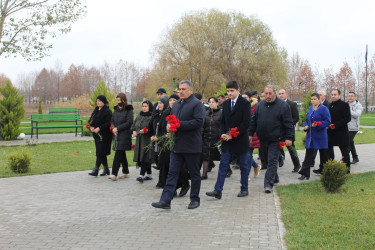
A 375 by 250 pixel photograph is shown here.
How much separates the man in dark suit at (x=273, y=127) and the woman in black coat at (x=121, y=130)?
2961 millimetres

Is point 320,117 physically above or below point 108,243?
above

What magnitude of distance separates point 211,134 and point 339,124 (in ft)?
9.71

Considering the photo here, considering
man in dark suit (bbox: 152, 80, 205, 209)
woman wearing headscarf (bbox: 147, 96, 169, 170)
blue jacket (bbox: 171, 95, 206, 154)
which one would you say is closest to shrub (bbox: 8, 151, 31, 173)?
woman wearing headscarf (bbox: 147, 96, 169, 170)

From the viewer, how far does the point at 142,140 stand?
8.45 meters

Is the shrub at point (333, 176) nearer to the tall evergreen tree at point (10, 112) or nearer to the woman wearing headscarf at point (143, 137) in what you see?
the woman wearing headscarf at point (143, 137)

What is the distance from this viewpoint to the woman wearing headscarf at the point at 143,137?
838cm

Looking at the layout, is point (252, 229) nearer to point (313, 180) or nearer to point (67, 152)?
point (313, 180)

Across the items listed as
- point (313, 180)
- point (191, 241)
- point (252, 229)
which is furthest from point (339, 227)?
point (313, 180)

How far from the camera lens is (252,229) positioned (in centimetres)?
510

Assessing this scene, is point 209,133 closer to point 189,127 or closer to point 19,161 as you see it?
point 189,127

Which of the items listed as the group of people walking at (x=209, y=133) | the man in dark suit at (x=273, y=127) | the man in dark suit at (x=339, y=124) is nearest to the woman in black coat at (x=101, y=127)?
the group of people walking at (x=209, y=133)

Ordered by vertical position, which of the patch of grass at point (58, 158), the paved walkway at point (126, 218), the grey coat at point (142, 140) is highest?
the grey coat at point (142, 140)

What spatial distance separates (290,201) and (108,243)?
320cm

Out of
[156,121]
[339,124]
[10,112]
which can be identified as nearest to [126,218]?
[156,121]
